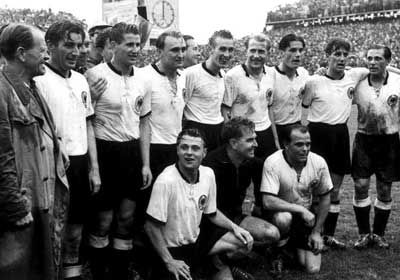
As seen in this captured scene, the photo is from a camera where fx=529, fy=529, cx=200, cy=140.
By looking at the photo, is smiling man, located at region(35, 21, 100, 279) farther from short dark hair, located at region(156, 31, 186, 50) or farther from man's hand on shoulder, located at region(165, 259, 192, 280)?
short dark hair, located at region(156, 31, 186, 50)

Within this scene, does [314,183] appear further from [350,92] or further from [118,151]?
[118,151]

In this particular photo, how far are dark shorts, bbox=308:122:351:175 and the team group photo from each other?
0.04 ft

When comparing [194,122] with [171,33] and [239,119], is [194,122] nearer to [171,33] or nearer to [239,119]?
[239,119]

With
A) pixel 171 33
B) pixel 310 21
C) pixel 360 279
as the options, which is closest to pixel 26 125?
pixel 171 33

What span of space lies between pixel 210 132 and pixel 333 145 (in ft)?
4.52

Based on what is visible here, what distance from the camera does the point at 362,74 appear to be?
19.0 feet

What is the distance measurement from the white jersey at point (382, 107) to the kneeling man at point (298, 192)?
35.6 inches

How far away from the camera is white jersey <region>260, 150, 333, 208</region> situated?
4.99 meters

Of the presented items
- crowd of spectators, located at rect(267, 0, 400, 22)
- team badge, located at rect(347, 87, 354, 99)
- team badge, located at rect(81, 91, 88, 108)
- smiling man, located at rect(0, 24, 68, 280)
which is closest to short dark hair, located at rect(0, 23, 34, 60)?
smiling man, located at rect(0, 24, 68, 280)

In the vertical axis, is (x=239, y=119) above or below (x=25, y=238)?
above

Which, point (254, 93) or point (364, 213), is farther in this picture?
point (364, 213)

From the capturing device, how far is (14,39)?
10.1ft

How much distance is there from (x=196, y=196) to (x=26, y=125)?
1798 millimetres

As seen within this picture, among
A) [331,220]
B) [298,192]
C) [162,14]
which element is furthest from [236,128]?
[162,14]
